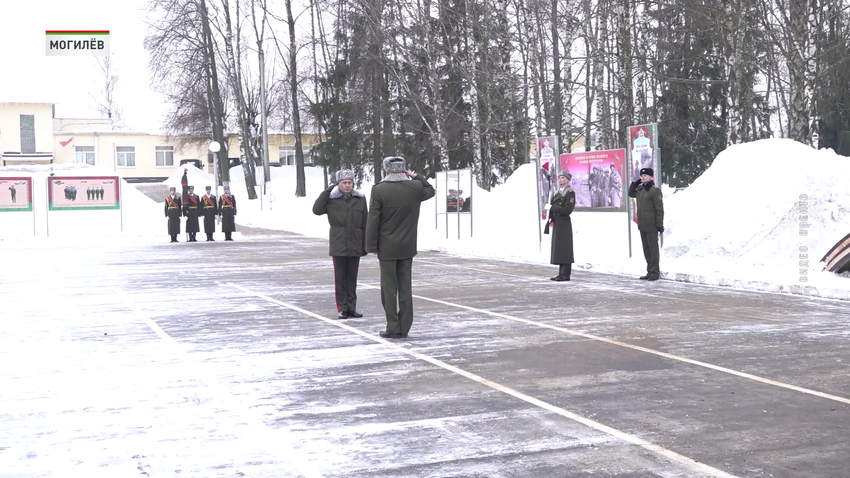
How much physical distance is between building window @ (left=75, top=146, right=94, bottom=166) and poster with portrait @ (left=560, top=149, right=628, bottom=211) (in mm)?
75195

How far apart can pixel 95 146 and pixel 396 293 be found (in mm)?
82337

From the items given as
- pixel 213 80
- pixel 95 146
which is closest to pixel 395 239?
pixel 213 80

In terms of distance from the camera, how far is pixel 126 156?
306 feet

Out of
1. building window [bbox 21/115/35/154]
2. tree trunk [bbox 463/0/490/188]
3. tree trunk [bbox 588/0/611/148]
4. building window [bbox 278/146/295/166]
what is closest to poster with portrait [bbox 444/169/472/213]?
tree trunk [bbox 588/0/611/148]

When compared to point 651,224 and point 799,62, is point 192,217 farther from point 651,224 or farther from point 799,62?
point 651,224

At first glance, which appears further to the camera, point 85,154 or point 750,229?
point 85,154

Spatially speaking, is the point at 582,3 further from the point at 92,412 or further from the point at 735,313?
the point at 92,412

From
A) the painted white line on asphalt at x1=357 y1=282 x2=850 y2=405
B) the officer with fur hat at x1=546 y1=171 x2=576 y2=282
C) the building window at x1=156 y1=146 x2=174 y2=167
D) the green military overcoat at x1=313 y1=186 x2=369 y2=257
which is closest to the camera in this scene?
the painted white line on asphalt at x1=357 y1=282 x2=850 y2=405

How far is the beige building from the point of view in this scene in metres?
89.8

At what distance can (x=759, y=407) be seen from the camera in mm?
7508

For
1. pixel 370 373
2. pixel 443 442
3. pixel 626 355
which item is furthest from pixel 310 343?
pixel 443 442

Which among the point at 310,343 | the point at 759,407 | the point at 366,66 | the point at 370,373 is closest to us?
the point at 759,407

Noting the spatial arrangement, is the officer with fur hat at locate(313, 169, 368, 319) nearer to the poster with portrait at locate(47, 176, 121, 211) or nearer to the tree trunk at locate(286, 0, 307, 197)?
the poster with portrait at locate(47, 176, 121, 211)

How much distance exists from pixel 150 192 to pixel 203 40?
63.1 feet
